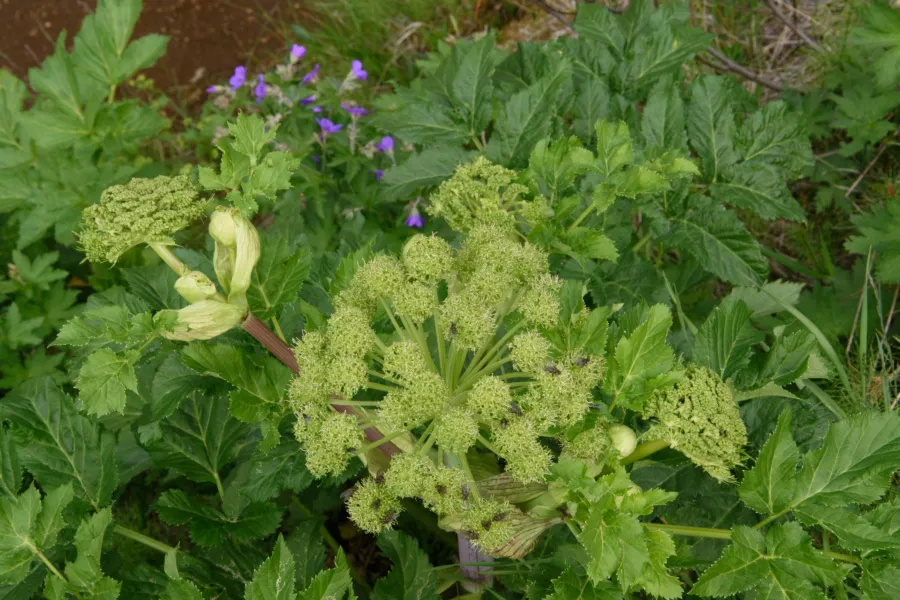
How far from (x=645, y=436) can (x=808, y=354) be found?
0.57 m

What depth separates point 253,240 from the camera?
1.74m

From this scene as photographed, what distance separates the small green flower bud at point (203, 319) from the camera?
165 cm

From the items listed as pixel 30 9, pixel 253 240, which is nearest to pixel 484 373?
pixel 253 240

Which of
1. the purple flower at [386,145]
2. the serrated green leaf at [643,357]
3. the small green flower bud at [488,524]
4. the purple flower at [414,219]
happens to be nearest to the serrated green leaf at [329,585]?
the small green flower bud at [488,524]

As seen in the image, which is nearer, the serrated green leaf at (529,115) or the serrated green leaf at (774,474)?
the serrated green leaf at (774,474)

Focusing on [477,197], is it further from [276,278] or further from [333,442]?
[333,442]

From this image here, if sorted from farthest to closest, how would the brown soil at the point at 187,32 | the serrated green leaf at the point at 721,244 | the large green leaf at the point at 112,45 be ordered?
the brown soil at the point at 187,32 → the large green leaf at the point at 112,45 → the serrated green leaf at the point at 721,244

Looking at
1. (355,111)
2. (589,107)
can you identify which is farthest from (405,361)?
(355,111)

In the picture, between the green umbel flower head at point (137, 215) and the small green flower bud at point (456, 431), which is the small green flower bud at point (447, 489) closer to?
the small green flower bud at point (456, 431)

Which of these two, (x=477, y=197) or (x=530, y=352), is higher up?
(x=477, y=197)

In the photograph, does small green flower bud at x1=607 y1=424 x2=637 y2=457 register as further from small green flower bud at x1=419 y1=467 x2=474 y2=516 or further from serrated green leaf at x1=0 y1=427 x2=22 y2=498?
serrated green leaf at x1=0 y1=427 x2=22 y2=498

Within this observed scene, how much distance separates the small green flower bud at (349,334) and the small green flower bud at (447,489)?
0.34m

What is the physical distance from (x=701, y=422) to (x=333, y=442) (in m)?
0.86

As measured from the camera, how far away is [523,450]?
5.46ft
